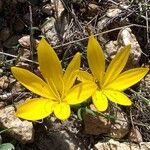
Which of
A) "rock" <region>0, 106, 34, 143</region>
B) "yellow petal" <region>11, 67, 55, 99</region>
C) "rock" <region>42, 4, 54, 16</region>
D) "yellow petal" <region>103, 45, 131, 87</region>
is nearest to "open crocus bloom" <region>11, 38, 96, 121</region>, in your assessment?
"yellow petal" <region>11, 67, 55, 99</region>

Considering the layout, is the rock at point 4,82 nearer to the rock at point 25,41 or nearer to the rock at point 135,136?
the rock at point 25,41

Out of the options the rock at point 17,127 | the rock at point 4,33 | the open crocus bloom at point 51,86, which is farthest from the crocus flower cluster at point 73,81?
the rock at point 4,33

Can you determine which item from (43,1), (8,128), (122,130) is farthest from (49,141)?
(43,1)

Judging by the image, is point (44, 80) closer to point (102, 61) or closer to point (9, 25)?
point (102, 61)

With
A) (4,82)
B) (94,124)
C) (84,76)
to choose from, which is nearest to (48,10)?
(4,82)

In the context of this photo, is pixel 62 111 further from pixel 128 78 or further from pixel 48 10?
pixel 48 10

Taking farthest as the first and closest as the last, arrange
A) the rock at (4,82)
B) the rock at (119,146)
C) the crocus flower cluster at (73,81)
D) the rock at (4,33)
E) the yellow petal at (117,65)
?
the rock at (4,33)
the rock at (4,82)
the rock at (119,146)
the yellow petal at (117,65)
the crocus flower cluster at (73,81)

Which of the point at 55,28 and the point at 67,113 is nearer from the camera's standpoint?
the point at 67,113
